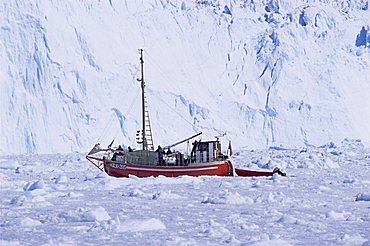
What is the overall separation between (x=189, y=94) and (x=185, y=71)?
7.69 feet

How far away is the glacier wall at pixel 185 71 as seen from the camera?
26375 millimetres

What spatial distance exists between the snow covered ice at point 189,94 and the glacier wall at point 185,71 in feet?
0.20

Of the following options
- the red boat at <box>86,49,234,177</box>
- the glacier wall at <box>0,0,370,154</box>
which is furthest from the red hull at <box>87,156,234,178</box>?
the glacier wall at <box>0,0,370,154</box>

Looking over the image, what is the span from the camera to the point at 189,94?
30125 millimetres

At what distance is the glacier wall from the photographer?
26375mm

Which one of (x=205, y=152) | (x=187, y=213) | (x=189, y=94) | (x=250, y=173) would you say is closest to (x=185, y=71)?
(x=189, y=94)

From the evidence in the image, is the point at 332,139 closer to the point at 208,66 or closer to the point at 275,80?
the point at 275,80

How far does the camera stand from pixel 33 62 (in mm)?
26766

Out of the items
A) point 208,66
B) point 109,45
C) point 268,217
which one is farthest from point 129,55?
point 268,217

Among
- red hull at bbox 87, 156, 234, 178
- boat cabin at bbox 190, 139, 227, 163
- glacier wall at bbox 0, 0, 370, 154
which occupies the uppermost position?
glacier wall at bbox 0, 0, 370, 154

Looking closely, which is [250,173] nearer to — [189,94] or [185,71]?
[189,94]

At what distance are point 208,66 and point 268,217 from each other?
26.6 metres

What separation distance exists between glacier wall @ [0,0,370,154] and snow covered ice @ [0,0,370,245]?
62mm

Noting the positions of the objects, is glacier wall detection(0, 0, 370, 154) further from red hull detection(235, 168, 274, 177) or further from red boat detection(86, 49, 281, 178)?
red hull detection(235, 168, 274, 177)
